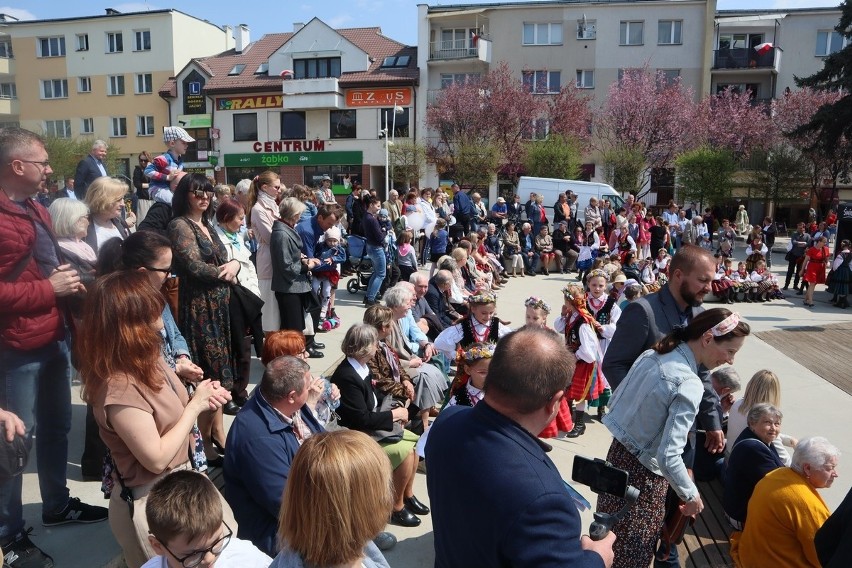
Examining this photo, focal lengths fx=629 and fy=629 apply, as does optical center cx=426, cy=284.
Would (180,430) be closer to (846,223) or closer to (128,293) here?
(128,293)

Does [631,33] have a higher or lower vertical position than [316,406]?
higher

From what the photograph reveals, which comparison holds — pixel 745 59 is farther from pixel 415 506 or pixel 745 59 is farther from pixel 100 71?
pixel 100 71

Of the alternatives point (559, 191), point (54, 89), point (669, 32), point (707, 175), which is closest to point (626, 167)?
point (707, 175)

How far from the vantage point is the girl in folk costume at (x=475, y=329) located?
578 centimetres

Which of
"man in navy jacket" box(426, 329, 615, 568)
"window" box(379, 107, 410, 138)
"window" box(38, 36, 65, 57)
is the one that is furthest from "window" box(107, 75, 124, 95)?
"man in navy jacket" box(426, 329, 615, 568)

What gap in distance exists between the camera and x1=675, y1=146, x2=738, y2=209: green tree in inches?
1122

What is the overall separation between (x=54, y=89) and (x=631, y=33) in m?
37.3

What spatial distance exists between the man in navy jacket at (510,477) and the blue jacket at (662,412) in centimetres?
103

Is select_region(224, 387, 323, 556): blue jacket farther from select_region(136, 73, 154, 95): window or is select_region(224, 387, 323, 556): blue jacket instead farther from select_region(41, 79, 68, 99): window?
select_region(41, 79, 68, 99): window

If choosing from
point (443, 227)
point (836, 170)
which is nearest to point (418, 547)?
point (443, 227)

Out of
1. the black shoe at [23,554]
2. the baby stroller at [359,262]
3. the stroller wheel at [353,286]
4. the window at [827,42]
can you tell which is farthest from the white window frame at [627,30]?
the black shoe at [23,554]

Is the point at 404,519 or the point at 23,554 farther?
the point at 404,519

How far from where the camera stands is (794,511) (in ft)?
11.2

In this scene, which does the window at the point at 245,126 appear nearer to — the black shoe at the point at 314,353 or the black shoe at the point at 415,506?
the black shoe at the point at 314,353
